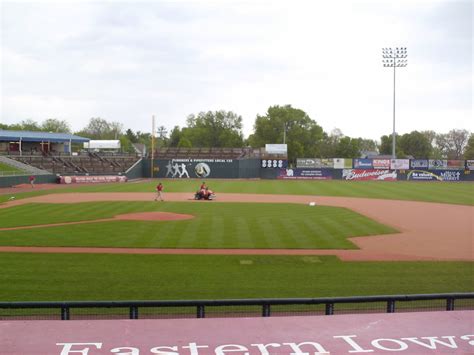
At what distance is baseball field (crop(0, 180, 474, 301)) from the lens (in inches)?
480

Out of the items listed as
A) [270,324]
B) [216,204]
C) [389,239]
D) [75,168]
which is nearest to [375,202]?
[216,204]

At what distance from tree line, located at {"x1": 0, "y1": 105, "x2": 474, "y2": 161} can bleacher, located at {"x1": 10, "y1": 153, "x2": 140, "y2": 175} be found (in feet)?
148

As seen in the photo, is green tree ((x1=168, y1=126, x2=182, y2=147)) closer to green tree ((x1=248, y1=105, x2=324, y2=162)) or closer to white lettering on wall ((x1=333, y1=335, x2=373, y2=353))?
green tree ((x1=248, y1=105, x2=324, y2=162))

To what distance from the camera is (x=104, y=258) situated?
1555 centimetres

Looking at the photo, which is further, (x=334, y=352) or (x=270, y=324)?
(x=270, y=324)

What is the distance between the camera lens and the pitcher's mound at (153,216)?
80.8ft

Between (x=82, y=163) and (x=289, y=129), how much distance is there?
199 feet


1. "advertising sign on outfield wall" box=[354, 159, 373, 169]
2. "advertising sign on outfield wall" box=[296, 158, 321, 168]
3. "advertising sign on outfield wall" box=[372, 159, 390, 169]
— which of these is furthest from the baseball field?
"advertising sign on outfield wall" box=[296, 158, 321, 168]

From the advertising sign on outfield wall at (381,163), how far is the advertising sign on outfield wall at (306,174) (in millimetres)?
6580

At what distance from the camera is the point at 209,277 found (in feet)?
43.5

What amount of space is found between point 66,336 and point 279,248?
486 inches

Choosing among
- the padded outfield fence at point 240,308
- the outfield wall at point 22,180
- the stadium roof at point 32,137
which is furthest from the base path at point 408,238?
the stadium roof at point 32,137

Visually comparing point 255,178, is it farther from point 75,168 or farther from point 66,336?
point 66,336

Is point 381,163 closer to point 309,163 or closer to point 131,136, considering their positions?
point 309,163
